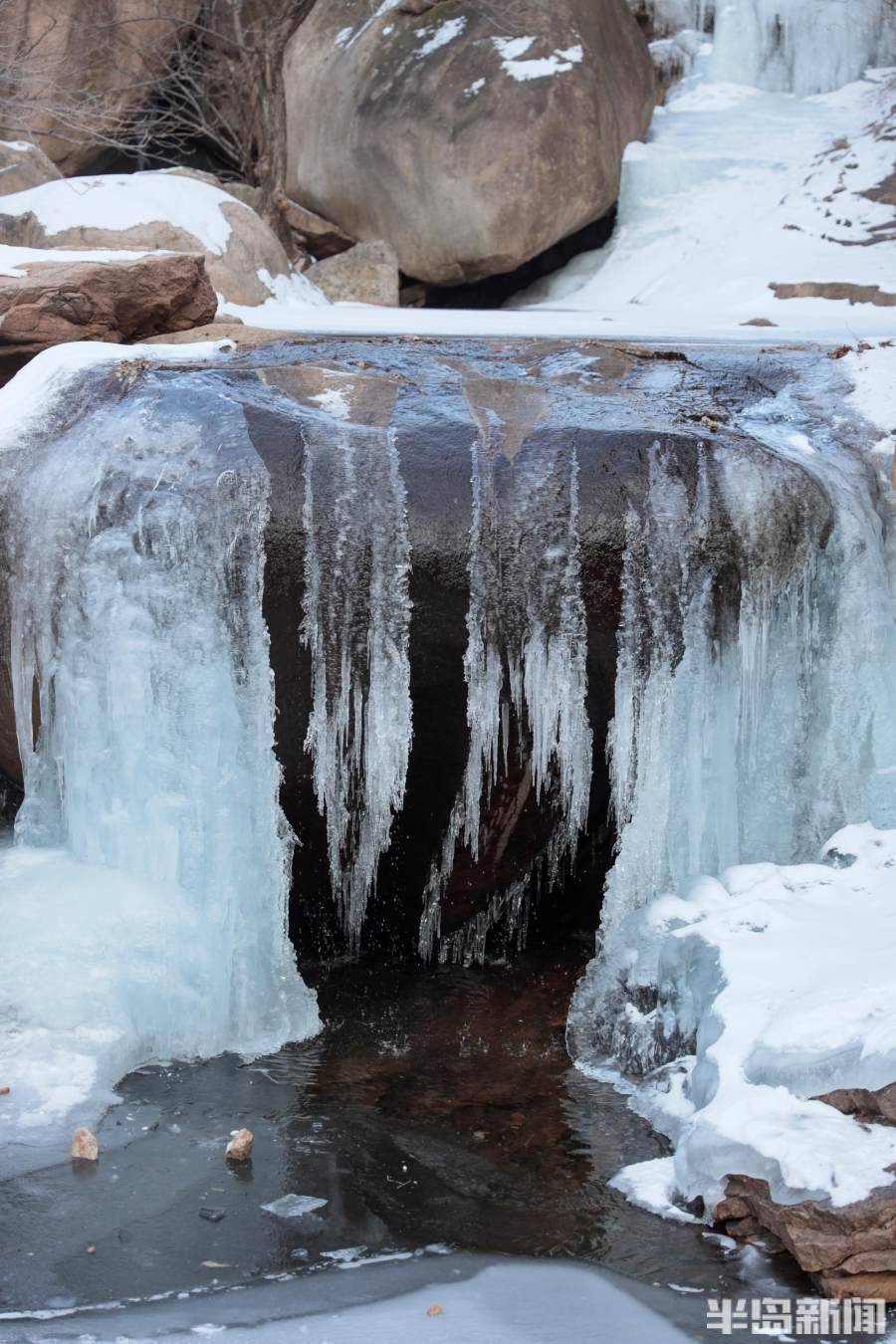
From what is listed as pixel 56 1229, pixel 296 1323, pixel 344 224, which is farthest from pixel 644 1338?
pixel 344 224

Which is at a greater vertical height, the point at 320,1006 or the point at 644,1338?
the point at 644,1338

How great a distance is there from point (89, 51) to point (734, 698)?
1036cm

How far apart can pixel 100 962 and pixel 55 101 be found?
10200 millimetres

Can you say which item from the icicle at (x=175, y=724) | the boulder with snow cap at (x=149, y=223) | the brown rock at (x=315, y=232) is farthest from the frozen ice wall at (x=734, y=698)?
the brown rock at (x=315, y=232)

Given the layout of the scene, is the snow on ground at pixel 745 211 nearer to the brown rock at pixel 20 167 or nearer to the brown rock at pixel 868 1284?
the brown rock at pixel 20 167

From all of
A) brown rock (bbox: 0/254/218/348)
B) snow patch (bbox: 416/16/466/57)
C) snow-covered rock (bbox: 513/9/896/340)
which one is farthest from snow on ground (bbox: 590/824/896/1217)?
snow patch (bbox: 416/16/466/57)

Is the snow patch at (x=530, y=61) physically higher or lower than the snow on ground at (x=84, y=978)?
higher

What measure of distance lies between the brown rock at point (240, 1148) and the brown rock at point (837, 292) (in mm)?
6912

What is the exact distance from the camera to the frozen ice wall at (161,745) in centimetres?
400

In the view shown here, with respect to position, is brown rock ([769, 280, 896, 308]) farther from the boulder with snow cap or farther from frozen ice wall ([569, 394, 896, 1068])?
frozen ice wall ([569, 394, 896, 1068])

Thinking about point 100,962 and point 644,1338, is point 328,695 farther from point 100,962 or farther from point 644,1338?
point 644,1338

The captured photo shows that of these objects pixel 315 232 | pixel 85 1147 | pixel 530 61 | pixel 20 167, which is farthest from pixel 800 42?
pixel 85 1147

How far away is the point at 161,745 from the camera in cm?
411

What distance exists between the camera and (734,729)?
14.2ft
